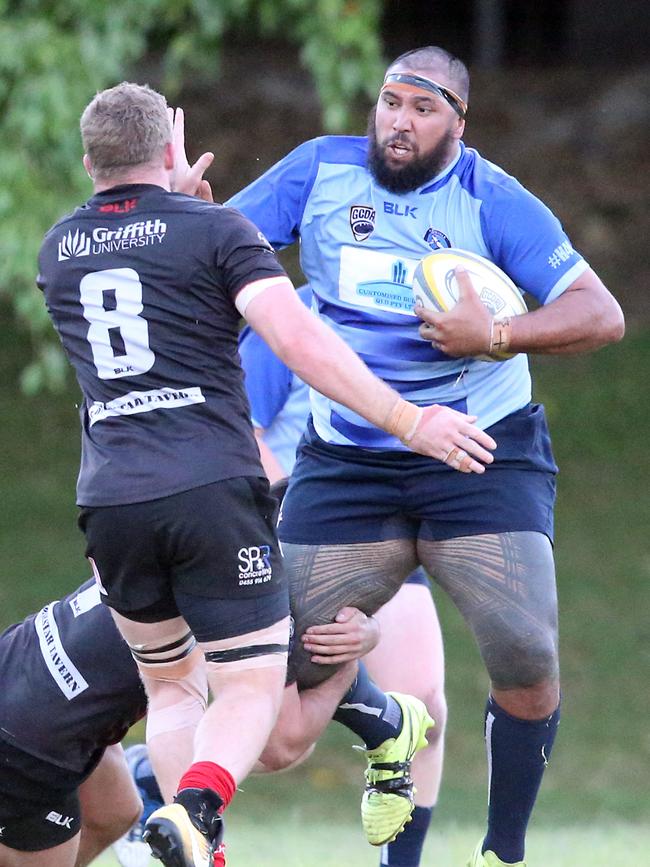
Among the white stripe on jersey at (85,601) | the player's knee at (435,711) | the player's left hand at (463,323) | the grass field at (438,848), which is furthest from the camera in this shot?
the grass field at (438,848)

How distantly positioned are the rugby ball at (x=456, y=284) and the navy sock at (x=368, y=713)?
1197 mm

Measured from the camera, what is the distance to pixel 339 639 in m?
4.88

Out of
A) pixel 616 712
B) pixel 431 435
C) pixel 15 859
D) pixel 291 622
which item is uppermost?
pixel 431 435

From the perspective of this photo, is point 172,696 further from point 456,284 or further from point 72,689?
point 456,284

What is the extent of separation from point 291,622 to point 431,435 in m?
1.00

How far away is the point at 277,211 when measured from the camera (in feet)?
16.3

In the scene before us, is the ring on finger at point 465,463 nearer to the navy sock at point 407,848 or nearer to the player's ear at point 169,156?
the player's ear at point 169,156

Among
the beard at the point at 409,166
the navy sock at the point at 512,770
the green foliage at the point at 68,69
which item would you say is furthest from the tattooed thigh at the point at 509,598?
the green foliage at the point at 68,69

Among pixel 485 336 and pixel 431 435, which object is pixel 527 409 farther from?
pixel 431 435

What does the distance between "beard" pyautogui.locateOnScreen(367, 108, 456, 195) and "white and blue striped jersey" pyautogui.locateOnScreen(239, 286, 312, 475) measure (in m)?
1.18

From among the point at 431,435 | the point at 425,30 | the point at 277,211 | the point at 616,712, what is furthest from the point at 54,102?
the point at 425,30

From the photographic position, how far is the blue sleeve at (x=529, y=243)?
4.73 m

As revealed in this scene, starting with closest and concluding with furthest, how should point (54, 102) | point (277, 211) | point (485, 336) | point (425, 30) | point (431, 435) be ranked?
point (431, 435) → point (485, 336) → point (277, 211) → point (54, 102) → point (425, 30)

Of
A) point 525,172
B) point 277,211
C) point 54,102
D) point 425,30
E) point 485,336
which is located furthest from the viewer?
point 425,30
